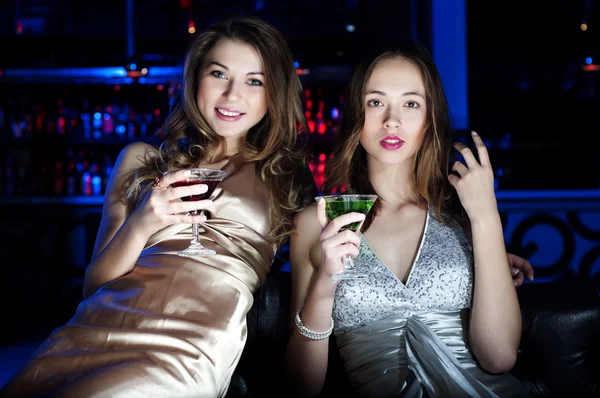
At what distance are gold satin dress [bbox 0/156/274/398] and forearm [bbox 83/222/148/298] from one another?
5 centimetres

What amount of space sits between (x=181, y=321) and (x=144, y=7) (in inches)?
211

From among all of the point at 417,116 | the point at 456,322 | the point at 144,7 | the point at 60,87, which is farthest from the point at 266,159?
the point at 144,7

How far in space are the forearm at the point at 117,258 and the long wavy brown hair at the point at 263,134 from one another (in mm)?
268

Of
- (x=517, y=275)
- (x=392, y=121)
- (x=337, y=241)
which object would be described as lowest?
(x=517, y=275)

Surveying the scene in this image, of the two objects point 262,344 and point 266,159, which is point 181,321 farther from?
point 266,159

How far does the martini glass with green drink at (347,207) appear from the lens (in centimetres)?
183

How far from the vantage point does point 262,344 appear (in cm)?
240

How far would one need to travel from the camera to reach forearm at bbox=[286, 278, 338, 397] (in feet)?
6.58

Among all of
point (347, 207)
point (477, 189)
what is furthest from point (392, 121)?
point (347, 207)

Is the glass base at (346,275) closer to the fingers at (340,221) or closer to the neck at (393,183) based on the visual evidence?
the fingers at (340,221)

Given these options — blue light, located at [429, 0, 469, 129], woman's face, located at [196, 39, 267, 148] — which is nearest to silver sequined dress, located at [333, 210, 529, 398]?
woman's face, located at [196, 39, 267, 148]

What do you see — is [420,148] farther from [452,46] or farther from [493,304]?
[452,46]

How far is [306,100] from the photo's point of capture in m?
5.75

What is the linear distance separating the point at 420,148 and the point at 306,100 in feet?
11.3
